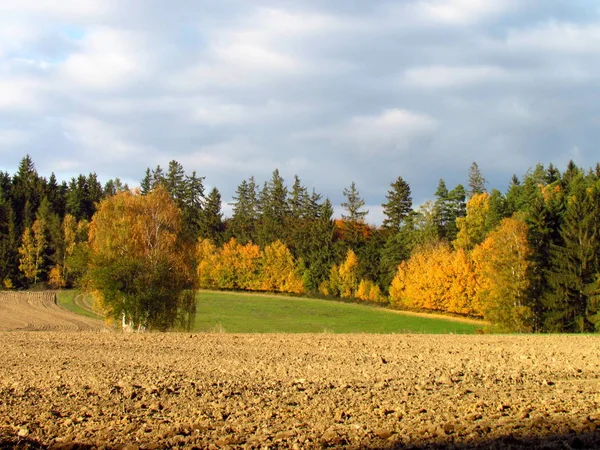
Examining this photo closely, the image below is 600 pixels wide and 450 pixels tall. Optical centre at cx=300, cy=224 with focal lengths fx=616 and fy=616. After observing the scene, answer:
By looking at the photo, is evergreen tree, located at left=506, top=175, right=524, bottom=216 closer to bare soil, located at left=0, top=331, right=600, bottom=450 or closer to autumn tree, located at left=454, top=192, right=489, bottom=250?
autumn tree, located at left=454, top=192, right=489, bottom=250

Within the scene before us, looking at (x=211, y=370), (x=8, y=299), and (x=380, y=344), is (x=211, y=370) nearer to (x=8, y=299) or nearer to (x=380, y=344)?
(x=380, y=344)

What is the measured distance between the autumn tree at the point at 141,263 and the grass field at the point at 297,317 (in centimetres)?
1598

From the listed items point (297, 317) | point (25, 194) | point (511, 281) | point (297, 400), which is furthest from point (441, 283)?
point (25, 194)

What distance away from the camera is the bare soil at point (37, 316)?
5441 cm

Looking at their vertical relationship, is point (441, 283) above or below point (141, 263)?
below

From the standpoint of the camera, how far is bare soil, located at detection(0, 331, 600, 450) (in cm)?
785

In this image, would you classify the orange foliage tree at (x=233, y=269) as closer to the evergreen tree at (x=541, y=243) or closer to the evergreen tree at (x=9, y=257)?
the evergreen tree at (x=9, y=257)

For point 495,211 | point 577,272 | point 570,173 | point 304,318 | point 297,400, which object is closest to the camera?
point 297,400

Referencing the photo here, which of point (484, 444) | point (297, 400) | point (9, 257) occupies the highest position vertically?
point (9, 257)

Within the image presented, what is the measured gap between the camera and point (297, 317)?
73.4 meters

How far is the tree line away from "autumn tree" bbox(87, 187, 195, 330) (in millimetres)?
81

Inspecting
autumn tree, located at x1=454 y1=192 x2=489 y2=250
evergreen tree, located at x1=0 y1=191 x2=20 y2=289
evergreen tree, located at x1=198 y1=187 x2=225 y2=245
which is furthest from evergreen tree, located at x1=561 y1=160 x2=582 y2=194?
evergreen tree, located at x1=0 y1=191 x2=20 y2=289

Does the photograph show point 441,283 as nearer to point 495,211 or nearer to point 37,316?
point 495,211

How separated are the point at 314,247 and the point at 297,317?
3333 cm
